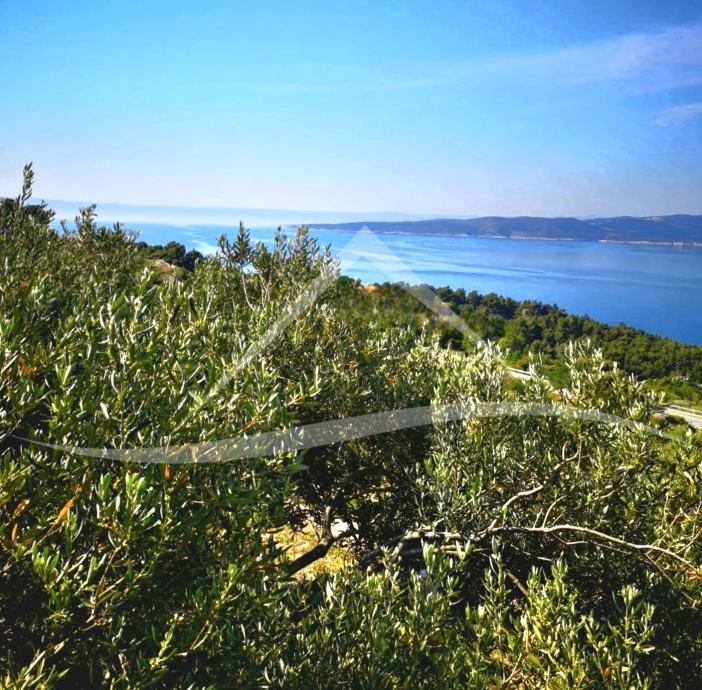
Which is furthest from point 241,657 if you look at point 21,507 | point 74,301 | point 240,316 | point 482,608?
point 240,316

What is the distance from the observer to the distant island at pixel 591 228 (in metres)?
71.2

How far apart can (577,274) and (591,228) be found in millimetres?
18570

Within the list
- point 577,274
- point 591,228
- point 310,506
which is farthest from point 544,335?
point 591,228

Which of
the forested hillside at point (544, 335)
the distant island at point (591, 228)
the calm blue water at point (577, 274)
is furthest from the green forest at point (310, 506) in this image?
the distant island at point (591, 228)

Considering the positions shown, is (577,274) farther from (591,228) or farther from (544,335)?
(544,335)

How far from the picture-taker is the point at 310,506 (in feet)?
32.7

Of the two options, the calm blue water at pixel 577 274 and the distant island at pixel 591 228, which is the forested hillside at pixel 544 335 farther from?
the distant island at pixel 591 228

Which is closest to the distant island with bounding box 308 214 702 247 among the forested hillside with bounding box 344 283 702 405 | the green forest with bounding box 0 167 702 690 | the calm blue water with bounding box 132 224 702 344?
the calm blue water with bounding box 132 224 702 344

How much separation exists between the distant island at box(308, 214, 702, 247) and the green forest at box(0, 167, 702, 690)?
137 ft

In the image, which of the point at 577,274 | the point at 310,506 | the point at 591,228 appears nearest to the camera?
the point at 310,506

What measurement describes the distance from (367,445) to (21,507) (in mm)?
6047

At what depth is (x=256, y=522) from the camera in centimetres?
486

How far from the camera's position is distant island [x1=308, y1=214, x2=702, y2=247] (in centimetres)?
7119

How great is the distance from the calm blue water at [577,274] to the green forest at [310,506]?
3215mm
